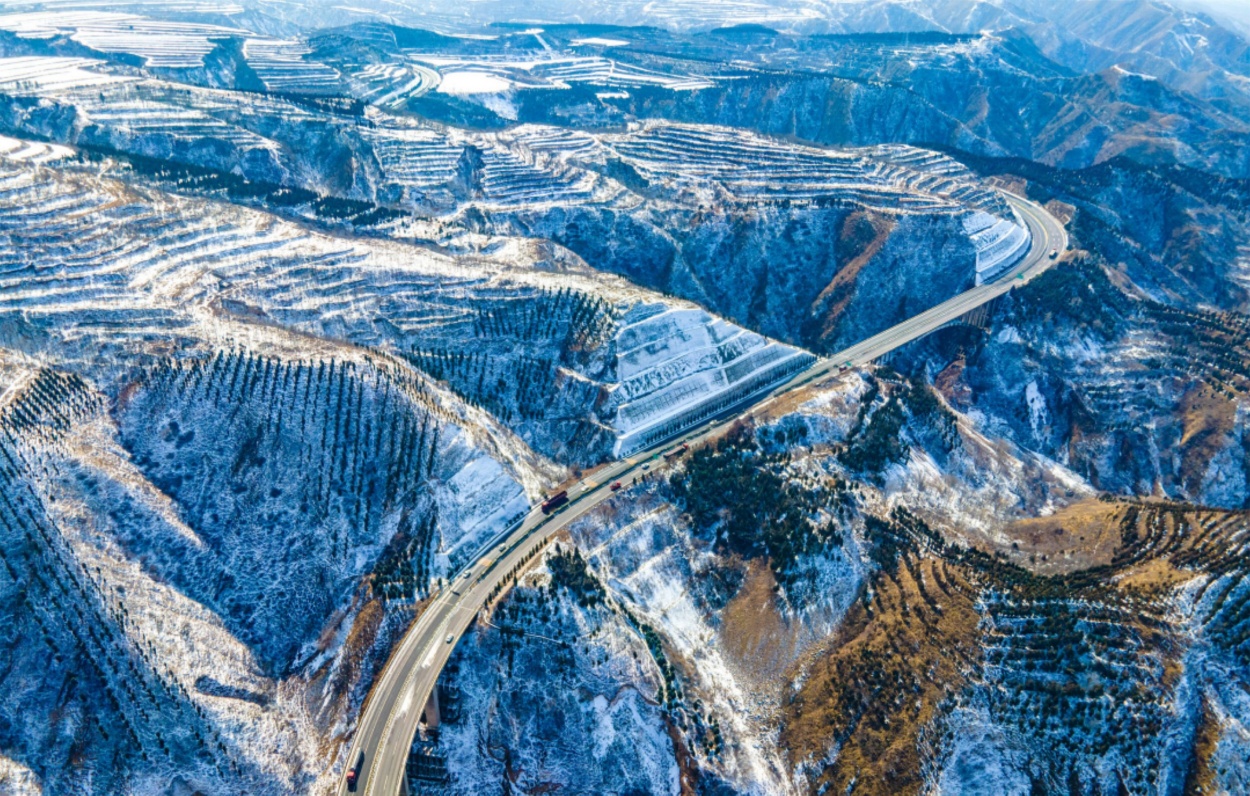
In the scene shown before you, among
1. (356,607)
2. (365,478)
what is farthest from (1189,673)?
(365,478)

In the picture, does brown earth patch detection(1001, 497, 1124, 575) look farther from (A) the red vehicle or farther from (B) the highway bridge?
(A) the red vehicle

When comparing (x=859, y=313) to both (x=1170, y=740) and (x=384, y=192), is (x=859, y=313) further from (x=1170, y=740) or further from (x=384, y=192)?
(x=384, y=192)

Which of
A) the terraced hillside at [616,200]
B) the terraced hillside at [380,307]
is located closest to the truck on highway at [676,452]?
the terraced hillside at [380,307]

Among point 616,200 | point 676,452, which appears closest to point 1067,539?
point 676,452

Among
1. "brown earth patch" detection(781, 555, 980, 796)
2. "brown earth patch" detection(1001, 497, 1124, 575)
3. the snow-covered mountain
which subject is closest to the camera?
the snow-covered mountain

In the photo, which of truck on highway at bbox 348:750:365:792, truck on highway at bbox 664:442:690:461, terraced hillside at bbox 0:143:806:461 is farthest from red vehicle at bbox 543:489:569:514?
truck on highway at bbox 348:750:365:792

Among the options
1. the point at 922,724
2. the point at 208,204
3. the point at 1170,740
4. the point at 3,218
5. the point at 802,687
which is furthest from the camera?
the point at 208,204
